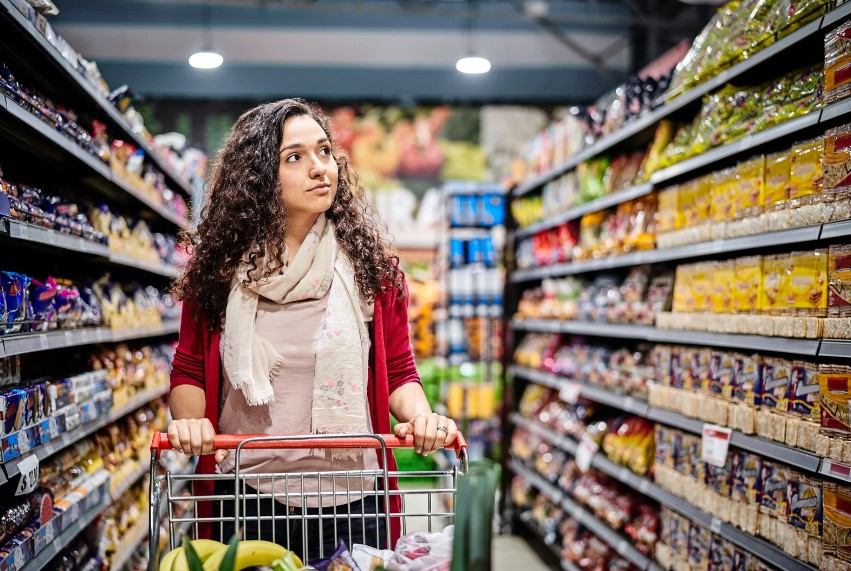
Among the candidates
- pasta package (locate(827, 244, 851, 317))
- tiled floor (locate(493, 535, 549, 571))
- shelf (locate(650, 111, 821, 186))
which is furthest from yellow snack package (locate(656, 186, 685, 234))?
tiled floor (locate(493, 535, 549, 571))

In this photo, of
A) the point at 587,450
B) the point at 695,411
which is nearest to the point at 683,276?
the point at 695,411

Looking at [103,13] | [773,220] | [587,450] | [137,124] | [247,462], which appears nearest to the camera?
[247,462]

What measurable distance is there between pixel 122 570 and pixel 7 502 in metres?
1.36

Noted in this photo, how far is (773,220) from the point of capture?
252 cm

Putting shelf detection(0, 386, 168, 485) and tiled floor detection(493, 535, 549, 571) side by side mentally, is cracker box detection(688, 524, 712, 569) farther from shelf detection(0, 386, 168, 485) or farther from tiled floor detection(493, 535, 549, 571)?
shelf detection(0, 386, 168, 485)

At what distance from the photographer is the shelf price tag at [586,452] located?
4142 mm

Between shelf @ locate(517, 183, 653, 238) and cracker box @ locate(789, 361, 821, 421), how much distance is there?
4.42ft

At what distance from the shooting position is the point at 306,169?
6.68 ft

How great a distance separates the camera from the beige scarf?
192 cm

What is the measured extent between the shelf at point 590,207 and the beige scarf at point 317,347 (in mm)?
2049

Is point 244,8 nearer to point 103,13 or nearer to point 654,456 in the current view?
point 103,13

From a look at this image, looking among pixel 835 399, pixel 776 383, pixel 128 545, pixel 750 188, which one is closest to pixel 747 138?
pixel 750 188

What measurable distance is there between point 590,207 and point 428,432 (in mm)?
2857

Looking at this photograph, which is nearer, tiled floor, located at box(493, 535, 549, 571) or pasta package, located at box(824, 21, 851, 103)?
pasta package, located at box(824, 21, 851, 103)
